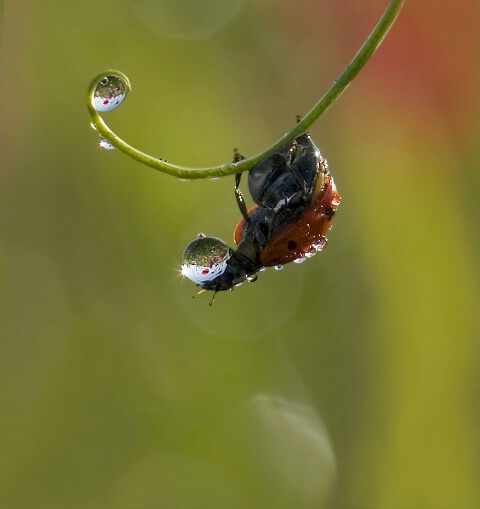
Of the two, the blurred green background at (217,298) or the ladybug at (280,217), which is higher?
the blurred green background at (217,298)

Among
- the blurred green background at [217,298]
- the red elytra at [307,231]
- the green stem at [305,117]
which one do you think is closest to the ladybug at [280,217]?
the red elytra at [307,231]

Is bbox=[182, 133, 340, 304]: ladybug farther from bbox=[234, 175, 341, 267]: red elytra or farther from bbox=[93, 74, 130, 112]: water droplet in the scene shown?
bbox=[93, 74, 130, 112]: water droplet

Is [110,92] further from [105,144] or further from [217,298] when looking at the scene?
[217,298]

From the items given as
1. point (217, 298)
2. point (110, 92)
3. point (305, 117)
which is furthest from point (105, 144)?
point (217, 298)

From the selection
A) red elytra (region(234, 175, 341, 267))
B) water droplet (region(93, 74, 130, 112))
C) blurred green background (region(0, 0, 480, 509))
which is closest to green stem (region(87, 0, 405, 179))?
water droplet (region(93, 74, 130, 112))

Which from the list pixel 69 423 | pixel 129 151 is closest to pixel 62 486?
pixel 69 423

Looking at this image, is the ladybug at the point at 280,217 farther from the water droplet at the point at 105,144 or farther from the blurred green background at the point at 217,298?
the blurred green background at the point at 217,298

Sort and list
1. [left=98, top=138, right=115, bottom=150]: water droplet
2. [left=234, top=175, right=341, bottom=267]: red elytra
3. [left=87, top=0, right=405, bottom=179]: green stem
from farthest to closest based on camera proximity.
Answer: [left=234, top=175, right=341, bottom=267]: red elytra
[left=98, top=138, right=115, bottom=150]: water droplet
[left=87, top=0, right=405, bottom=179]: green stem
